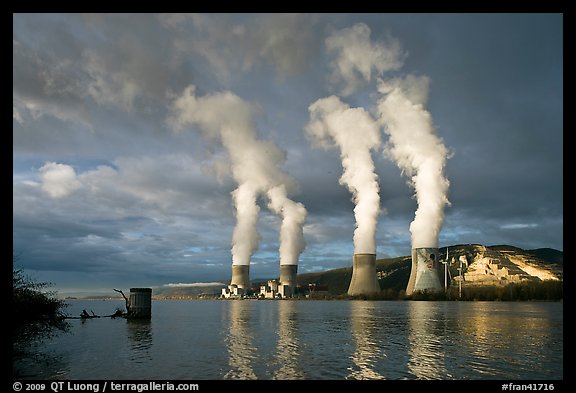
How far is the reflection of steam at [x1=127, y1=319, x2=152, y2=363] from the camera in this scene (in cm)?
3581

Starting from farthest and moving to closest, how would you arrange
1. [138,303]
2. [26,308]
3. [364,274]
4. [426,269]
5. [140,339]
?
1. [364,274]
2. [426,269]
3. [138,303]
4. [140,339]
5. [26,308]

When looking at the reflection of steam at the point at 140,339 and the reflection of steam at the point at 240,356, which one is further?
the reflection of steam at the point at 140,339

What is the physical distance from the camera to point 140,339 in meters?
47.9

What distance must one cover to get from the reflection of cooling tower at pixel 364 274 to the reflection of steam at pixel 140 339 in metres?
111

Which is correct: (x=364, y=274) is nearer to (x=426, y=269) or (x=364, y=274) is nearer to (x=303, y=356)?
(x=426, y=269)

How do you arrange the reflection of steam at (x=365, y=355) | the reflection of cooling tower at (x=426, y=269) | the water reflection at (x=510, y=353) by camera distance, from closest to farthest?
the reflection of steam at (x=365, y=355) < the water reflection at (x=510, y=353) < the reflection of cooling tower at (x=426, y=269)

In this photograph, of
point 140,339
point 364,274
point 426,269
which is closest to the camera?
point 140,339

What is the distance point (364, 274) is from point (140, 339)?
13360 centimetres

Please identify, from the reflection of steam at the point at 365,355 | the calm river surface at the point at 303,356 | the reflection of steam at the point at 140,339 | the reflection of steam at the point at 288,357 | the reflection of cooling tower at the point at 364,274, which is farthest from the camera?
the reflection of cooling tower at the point at 364,274

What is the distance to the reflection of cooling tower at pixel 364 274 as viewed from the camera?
171 meters

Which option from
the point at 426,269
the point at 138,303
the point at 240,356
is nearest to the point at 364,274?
the point at 426,269

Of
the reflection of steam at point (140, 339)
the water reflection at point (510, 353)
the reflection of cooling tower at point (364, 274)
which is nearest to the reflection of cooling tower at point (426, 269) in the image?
the reflection of cooling tower at point (364, 274)

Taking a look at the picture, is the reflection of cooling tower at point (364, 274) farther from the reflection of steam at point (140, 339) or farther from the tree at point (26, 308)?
the tree at point (26, 308)
